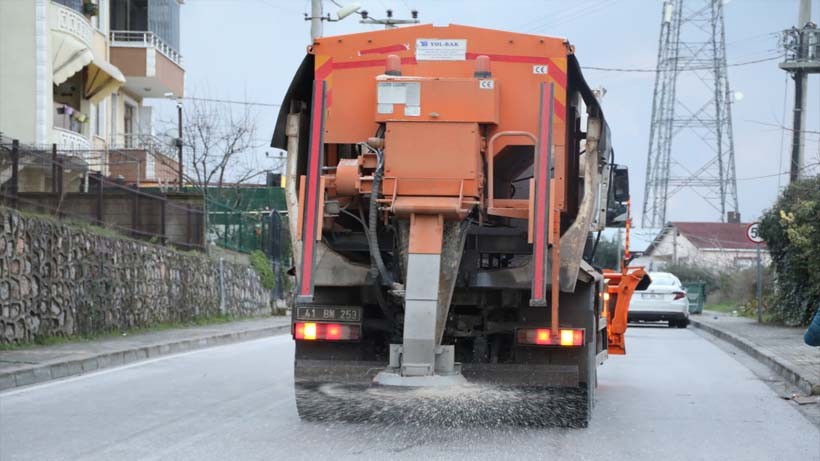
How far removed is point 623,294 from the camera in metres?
13.8

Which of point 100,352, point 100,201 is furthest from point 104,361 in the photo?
point 100,201

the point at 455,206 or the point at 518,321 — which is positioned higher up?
the point at 455,206

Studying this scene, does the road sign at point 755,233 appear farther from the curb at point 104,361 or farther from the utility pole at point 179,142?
the utility pole at point 179,142

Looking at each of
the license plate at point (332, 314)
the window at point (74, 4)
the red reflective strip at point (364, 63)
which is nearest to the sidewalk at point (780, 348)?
the license plate at point (332, 314)

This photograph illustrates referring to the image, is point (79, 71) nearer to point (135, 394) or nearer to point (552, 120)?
point (135, 394)

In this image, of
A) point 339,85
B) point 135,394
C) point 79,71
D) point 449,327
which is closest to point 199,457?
point 449,327

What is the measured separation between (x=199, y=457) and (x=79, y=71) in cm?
2701

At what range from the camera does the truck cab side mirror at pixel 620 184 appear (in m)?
10.9

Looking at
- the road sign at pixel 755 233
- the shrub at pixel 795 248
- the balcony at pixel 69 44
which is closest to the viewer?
the shrub at pixel 795 248

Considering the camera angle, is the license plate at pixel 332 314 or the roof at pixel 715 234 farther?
the roof at pixel 715 234

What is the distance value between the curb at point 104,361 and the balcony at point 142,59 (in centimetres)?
1518

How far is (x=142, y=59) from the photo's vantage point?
3628cm

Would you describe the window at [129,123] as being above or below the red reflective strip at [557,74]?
above

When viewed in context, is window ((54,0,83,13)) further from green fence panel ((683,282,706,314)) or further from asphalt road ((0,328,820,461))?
green fence panel ((683,282,706,314))
